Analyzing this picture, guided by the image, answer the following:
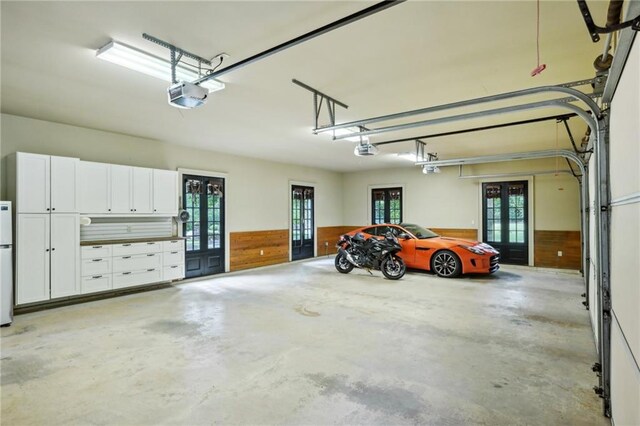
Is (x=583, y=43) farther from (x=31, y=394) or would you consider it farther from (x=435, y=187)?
(x=435, y=187)

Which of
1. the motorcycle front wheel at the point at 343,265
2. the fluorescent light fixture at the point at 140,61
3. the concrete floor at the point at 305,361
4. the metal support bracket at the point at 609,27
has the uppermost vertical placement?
the fluorescent light fixture at the point at 140,61

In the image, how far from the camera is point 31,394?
Result: 249 centimetres

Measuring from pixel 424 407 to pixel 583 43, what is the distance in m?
3.14

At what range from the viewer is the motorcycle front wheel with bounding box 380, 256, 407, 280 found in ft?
22.1

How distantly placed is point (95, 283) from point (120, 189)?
1.57 m

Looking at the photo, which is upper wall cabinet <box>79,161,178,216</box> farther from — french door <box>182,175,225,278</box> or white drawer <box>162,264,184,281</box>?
white drawer <box>162,264,184,281</box>

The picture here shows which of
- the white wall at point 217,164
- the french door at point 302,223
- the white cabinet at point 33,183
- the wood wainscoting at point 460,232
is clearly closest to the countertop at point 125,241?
the white cabinet at point 33,183

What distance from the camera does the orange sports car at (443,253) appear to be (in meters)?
6.71

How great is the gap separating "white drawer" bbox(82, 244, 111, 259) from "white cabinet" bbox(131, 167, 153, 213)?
805 mm

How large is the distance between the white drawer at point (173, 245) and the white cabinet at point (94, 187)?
3.61ft

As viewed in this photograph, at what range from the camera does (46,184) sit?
15.4 feet

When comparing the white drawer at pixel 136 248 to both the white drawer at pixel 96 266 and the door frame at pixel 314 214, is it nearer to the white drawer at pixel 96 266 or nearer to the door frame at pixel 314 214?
the white drawer at pixel 96 266

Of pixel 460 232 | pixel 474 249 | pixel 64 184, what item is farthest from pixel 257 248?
pixel 460 232

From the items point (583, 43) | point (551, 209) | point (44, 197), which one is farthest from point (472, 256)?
point (44, 197)
